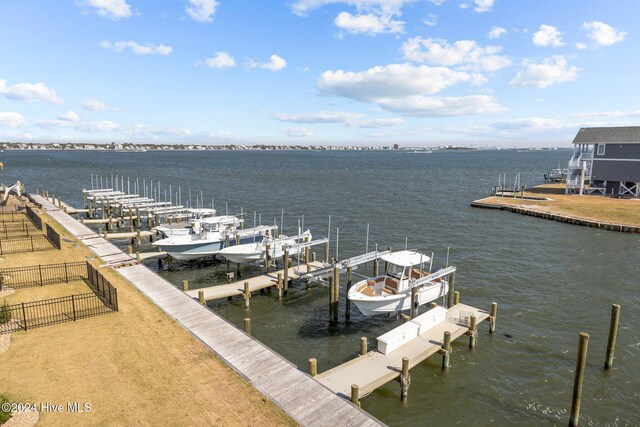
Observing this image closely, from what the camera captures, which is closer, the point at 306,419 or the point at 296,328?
the point at 306,419

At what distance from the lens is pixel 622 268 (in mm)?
35812

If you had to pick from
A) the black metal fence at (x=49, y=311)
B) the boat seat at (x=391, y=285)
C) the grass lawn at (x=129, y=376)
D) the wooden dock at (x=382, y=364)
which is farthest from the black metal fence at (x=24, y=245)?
the wooden dock at (x=382, y=364)

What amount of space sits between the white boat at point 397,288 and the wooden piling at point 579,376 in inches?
365

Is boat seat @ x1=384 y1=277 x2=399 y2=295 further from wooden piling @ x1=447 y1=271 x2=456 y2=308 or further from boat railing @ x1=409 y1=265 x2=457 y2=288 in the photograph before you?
wooden piling @ x1=447 y1=271 x2=456 y2=308

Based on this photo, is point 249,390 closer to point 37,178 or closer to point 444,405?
point 444,405

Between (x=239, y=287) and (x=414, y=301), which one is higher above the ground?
(x=414, y=301)

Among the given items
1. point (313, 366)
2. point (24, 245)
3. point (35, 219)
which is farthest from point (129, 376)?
point (35, 219)

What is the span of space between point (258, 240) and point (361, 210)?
30002 mm

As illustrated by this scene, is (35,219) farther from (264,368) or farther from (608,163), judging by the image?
(608,163)

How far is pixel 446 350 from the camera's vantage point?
19.4 metres

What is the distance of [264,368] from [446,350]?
9.10 m

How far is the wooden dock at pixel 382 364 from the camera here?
16500mm

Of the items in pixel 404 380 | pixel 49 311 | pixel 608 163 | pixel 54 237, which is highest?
pixel 608 163

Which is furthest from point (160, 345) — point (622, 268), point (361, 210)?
point (361, 210)
